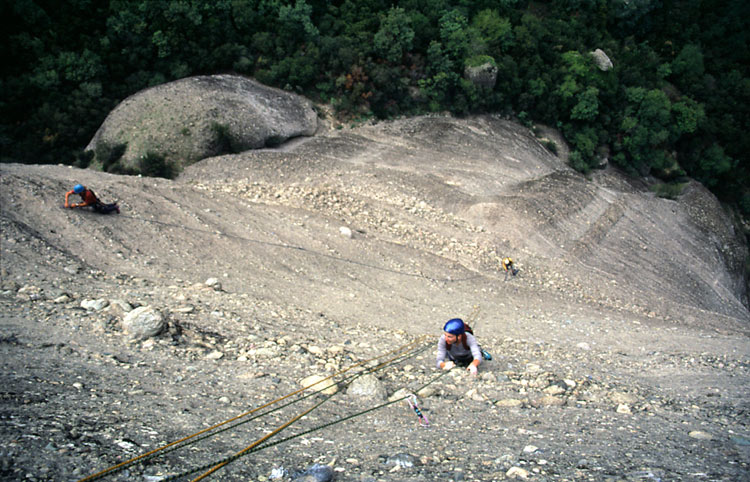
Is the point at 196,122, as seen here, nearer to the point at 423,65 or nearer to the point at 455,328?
the point at 423,65

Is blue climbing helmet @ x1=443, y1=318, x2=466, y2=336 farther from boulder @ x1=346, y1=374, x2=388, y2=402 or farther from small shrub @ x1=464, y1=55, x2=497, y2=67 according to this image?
small shrub @ x1=464, y1=55, x2=497, y2=67

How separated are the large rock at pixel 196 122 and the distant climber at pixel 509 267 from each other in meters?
10.2

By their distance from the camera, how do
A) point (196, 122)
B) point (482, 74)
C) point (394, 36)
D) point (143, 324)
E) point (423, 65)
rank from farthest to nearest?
1. point (423, 65)
2. point (482, 74)
3. point (394, 36)
4. point (196, 122)
5. point (143, 324)

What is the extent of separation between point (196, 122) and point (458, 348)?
1447 cm

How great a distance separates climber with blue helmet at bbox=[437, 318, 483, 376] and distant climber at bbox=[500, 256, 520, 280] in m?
7.10

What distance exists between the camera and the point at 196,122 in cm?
1748

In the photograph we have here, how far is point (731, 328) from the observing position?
42.8 ft

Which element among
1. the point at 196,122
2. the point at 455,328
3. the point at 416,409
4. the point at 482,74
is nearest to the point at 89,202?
the point at 196,122

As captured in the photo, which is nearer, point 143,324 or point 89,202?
point 143,324

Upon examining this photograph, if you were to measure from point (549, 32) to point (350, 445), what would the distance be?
2889 centimetres

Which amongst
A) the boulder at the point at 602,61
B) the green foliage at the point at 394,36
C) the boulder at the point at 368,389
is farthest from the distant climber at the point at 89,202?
the boulder at the point at 602,61

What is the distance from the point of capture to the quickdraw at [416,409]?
5165mm

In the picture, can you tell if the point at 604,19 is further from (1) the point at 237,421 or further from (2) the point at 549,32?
(1) the point at 237,421

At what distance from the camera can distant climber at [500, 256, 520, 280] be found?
539 inches
